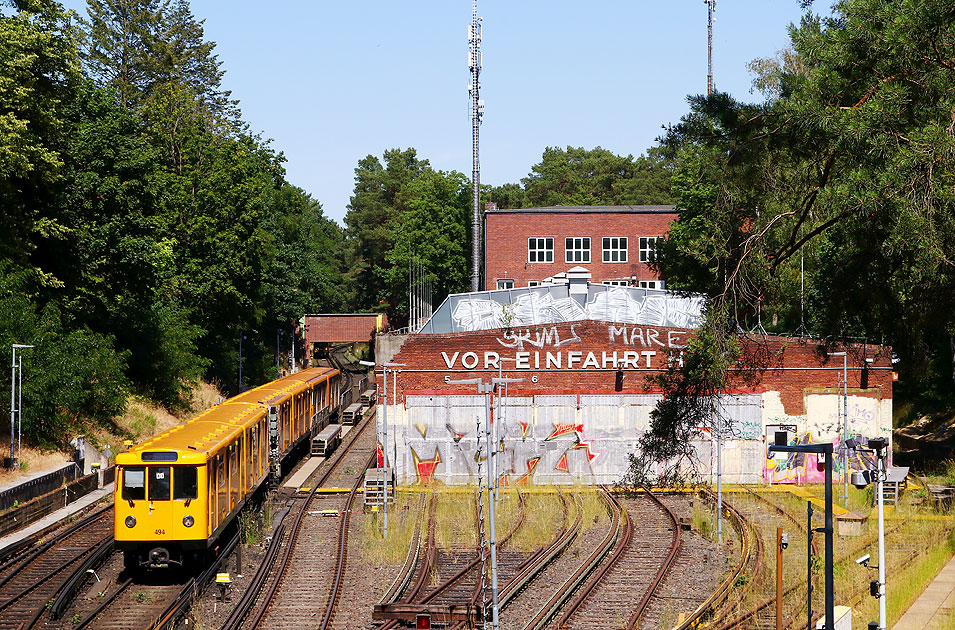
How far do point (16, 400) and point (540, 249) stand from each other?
40458mm

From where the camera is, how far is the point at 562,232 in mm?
65250

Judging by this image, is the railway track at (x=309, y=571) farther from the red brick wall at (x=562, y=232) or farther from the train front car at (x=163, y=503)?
the red brick wall at (x=562, y=232)

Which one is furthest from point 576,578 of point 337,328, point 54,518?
point 337,328

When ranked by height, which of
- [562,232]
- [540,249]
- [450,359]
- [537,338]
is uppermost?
[562,232]

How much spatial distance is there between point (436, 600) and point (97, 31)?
59.8m

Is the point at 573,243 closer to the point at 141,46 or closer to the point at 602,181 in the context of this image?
the point at 141,46

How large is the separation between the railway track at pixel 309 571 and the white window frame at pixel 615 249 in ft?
118

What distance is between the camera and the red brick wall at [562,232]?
65.1 meters

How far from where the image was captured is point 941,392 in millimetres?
46750

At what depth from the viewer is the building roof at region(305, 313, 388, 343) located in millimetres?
74375

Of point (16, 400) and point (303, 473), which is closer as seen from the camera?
point (16, 400)

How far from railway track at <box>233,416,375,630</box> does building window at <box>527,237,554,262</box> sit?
34.6 meters

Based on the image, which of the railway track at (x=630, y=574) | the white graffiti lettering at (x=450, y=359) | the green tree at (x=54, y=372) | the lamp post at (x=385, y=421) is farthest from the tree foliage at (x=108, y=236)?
the railway track at (x=630, y=574)

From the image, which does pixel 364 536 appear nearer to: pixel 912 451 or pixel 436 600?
pixel 436 600
